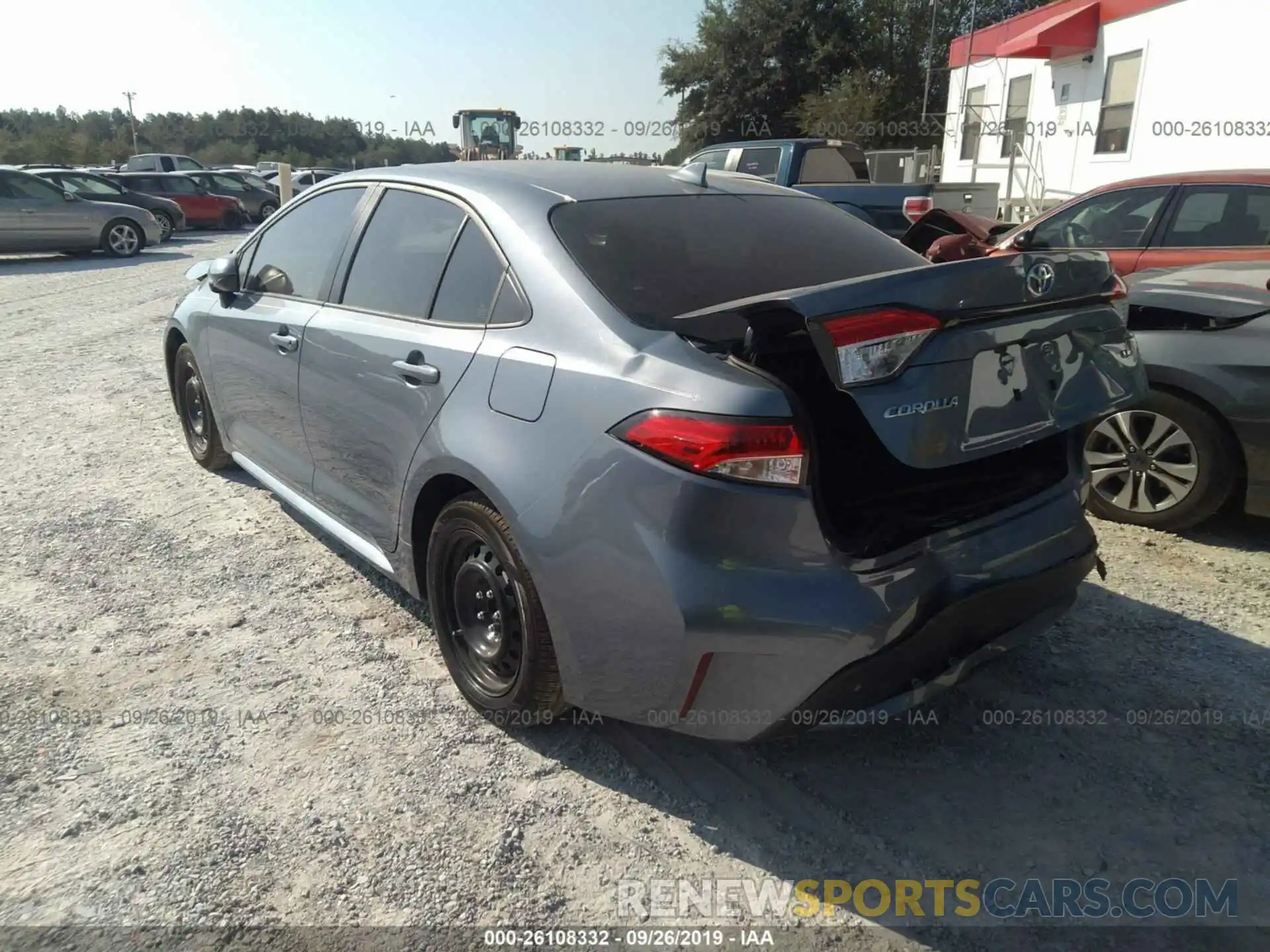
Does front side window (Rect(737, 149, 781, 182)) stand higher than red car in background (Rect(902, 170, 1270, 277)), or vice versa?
front side window (Rect(737, 149, 781, 182))

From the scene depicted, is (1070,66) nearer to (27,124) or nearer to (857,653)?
(857,653)

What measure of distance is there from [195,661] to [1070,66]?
1674 centimetres

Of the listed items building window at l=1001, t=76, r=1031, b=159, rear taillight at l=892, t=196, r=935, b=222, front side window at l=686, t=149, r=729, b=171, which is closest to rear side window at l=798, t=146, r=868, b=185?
front side window at l=686, t=149, r=729, b=171

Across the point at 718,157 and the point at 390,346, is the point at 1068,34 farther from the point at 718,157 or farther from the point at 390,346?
the point at 390,346

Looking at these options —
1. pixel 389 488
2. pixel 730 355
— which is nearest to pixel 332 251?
pixel 389 488

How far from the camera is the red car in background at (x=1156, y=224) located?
19.3 feet

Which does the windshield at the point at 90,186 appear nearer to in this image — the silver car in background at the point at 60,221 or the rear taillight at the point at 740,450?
the silver car in background at the point at 60,221

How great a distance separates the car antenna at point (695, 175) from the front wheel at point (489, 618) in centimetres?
149

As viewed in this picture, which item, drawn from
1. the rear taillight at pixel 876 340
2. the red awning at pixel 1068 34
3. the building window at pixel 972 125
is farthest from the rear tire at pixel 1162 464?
the building window at pixel 972 125

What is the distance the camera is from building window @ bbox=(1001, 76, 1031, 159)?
17.2 m

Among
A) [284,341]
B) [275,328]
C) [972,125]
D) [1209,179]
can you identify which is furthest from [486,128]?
[284,341]

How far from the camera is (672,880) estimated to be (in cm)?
234

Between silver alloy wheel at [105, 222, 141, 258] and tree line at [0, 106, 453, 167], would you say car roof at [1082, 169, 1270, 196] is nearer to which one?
silver alloy wheel at [105, 222, 141, 258]

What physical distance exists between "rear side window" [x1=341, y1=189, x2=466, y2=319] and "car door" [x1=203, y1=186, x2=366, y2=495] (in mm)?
239
